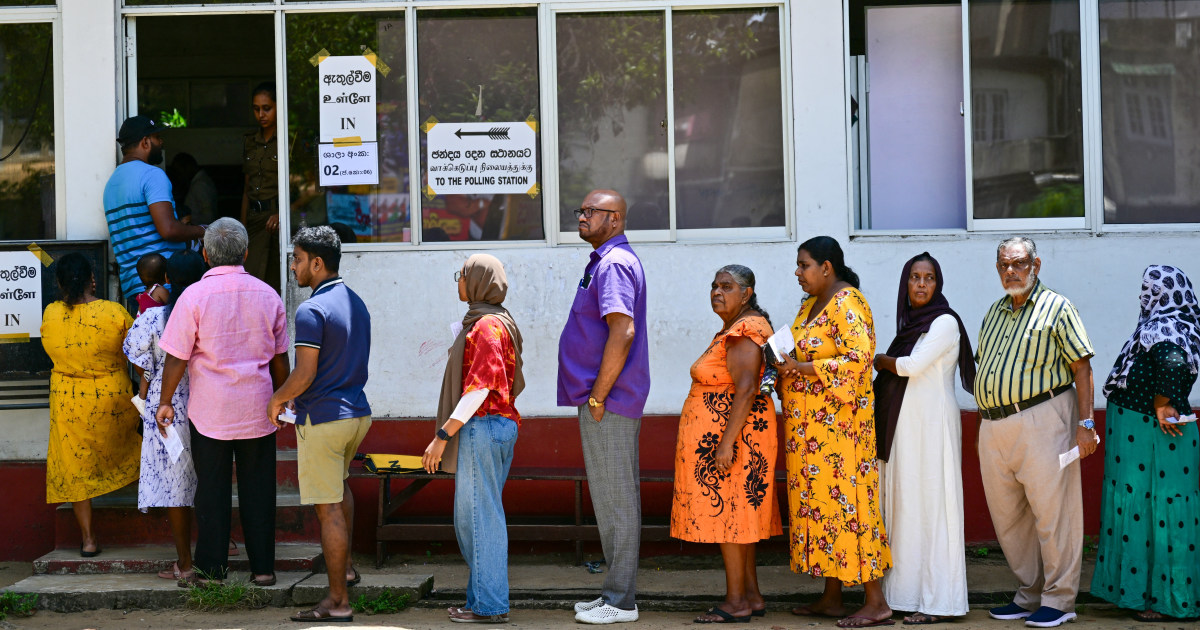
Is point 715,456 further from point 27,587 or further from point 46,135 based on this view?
point 46,135

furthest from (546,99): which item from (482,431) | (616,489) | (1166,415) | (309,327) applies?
(1166,415)

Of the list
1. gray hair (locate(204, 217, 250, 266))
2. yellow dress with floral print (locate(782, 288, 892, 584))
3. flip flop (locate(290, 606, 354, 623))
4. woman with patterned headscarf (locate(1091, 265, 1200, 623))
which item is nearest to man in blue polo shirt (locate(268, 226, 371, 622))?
flip flop (locate(290, 606, 354, 623))

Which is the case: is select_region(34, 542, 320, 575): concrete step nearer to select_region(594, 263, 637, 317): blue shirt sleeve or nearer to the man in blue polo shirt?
the man in blue polo shirt

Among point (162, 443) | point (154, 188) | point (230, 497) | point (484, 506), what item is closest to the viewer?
point (484, 506)

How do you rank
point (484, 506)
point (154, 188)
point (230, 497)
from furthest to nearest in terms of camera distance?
point (154, 188), point (230, 497), point (484, 506)

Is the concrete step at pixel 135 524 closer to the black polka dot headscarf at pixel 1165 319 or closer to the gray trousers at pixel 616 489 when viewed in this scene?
the gray trousers at pixel 616 489

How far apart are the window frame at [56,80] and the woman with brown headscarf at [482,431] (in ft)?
10.8

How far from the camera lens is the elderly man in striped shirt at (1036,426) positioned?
5324 mm

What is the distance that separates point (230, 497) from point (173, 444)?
0.43 m

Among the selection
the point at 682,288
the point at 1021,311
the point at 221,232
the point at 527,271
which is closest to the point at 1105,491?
the point at 1021,311

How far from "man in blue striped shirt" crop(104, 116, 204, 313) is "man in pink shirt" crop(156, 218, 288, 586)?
3.62 ft

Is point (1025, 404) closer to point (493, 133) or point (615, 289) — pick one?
point (615, 289)

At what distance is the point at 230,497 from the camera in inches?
227

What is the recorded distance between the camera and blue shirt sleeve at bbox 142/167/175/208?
6.69 meters
